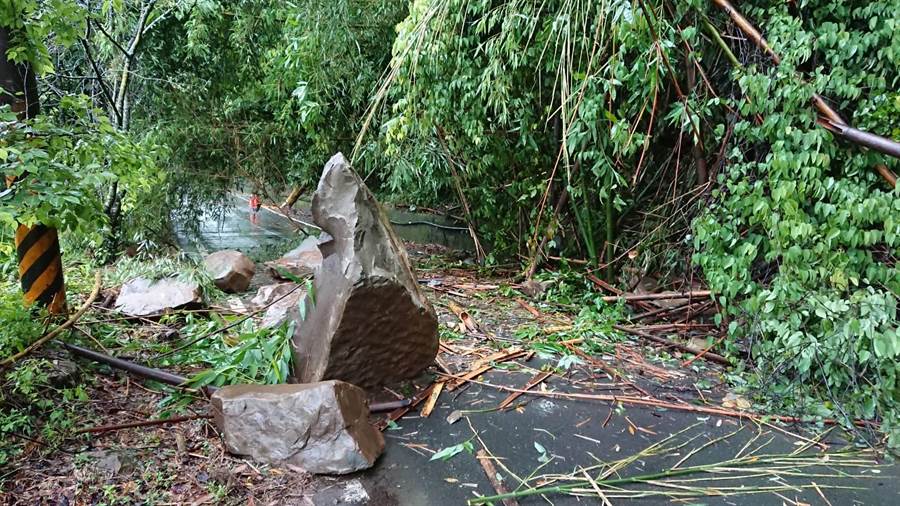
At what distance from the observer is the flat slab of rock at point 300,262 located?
Answer: 6.96 meters

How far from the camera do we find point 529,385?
11.8ft

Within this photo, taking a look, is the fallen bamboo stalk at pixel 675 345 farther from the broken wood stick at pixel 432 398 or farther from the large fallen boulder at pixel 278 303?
the large fallen boulder at pixel 278 303

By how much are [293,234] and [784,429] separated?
382 inches

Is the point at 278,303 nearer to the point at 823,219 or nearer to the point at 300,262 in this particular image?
the point at 300,262

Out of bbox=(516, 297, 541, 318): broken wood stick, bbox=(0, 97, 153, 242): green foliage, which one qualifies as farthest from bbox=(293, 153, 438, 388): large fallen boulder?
bbox=(516, 297, 541, 318): broken wood stick

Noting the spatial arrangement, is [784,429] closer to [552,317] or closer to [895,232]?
[895,232]

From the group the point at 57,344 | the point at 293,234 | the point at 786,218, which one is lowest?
the point at 293,234

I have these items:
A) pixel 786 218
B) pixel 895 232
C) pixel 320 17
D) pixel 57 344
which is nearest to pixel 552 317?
pixel 786 218

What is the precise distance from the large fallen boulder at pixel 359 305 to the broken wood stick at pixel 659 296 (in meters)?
2.26

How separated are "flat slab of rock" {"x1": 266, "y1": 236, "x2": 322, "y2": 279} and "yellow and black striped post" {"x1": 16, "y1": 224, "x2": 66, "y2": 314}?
2.98 metres

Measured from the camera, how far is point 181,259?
603 cm

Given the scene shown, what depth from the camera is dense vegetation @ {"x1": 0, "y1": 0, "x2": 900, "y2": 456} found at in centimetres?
312

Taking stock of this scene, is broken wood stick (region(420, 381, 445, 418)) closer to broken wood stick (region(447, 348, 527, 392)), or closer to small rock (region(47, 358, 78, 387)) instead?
broken wood stick (region(447, 348, 527, 392))

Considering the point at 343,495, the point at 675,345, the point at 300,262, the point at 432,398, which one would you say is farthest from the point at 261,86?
the point at 343,495
